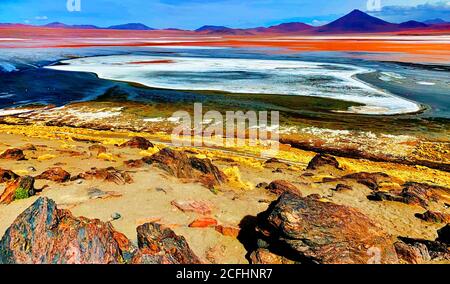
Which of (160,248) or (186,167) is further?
(186,167)

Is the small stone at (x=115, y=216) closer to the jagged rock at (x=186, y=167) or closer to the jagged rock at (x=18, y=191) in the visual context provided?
the jagged rock at (x=18, y=191)

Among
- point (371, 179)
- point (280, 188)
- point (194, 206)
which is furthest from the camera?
point (371, 179)

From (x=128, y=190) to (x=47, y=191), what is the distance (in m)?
1.92

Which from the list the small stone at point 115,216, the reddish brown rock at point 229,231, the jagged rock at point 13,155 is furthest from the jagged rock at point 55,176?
the reddish brown rock at point 229,231

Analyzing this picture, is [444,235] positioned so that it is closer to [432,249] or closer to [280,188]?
[432,249]

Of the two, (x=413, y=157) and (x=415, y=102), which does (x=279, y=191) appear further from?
(x=415, y=102)

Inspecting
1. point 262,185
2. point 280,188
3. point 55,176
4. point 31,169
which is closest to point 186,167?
point 262,185

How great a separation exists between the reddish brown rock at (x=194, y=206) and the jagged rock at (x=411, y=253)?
4.13 metres

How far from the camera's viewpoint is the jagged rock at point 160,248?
6420 mm

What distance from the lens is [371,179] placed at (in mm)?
13734

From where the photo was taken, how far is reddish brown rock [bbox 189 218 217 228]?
8633 mm

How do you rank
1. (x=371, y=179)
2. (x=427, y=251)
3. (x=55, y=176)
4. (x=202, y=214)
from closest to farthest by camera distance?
(x=427, y=251)
(x=202, y=214)
(x=55, y=176)
(x=371, y=179)

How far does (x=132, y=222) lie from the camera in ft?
27.8

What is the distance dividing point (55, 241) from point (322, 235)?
14.5ft
